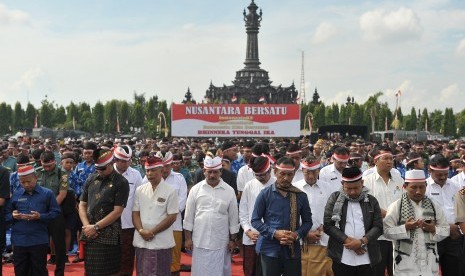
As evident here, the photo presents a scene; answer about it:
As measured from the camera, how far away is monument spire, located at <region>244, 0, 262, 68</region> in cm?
10494

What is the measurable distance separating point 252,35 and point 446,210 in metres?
101

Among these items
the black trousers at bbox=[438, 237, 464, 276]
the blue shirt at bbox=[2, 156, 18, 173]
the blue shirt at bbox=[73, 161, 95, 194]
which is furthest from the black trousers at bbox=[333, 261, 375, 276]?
the blue shirt at bbox=[2, 156, 18, 173]

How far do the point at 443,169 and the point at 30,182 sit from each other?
5196 millimetres

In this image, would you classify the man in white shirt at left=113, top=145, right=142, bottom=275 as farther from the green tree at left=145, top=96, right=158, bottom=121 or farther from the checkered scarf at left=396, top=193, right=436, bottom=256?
the green tree at left=145, top=96, right=158, bottom=121

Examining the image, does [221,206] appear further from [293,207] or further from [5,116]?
[5,116]

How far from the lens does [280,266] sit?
19.3ft

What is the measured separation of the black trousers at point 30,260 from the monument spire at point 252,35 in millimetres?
99599

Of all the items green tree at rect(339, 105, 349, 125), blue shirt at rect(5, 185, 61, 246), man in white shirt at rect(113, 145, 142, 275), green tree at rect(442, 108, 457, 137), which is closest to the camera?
blue shirt at rect(5, 185, 61, 246)

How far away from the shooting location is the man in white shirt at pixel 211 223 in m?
6.50

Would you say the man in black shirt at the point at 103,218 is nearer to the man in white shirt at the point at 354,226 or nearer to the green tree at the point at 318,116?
the man in white shirt at the point at 354,226

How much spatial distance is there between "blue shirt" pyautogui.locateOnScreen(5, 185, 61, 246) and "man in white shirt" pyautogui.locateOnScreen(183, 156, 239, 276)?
171 centimetres

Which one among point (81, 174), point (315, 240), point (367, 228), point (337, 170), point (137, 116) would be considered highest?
point (137, 116)

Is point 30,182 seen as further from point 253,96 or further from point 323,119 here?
point 253,96

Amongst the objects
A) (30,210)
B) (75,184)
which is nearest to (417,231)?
(30,210)
